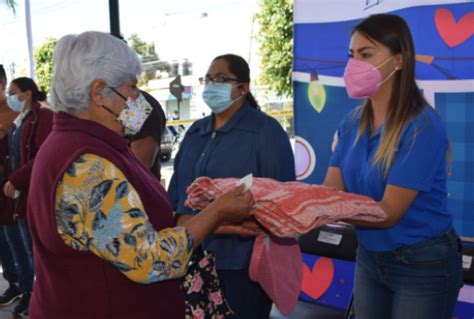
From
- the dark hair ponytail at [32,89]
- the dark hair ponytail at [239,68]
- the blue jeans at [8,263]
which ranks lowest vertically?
the blue jeans at [8,263]

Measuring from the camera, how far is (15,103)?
3.91 m

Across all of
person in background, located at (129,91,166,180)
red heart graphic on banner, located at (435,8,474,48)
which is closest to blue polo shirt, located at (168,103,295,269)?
person in background, located at (129,91,166,180)

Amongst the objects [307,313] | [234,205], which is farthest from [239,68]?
[307,313]

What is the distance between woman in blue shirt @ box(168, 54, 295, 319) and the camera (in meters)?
2.43

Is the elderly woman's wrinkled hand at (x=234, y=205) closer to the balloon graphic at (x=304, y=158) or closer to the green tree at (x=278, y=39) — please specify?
the balloon graphic at (x=304, y=158)

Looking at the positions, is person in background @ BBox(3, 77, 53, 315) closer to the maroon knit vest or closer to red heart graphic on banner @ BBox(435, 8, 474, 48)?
the maroon knit vest

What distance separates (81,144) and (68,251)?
260 millimetres

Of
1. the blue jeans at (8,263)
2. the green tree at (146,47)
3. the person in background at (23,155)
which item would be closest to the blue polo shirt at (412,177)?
the person in background at (23,155)

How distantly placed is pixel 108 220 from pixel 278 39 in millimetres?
9010

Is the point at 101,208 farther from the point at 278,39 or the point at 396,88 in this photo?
the point at 278,39

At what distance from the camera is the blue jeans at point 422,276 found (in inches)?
65.1

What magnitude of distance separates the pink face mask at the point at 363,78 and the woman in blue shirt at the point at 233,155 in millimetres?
683

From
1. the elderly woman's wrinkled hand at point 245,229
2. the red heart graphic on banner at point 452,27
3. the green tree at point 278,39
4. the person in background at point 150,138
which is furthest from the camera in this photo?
the green tree at point 278,39

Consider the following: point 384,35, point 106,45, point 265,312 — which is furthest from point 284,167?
point 106,45
